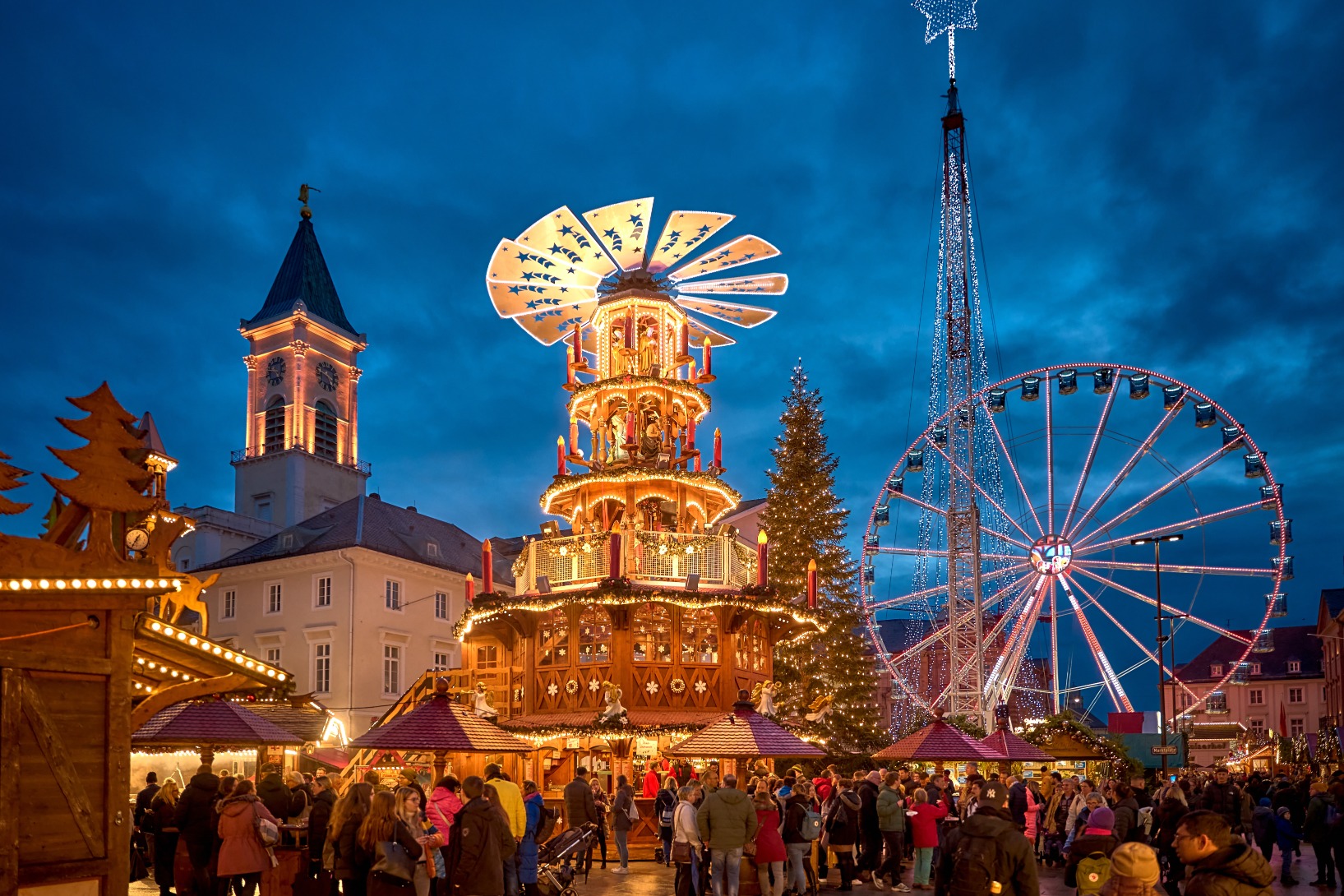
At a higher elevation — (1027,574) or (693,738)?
(1027,574)

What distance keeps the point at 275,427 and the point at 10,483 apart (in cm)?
6225

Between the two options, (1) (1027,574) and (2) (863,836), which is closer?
(2) (863,836)

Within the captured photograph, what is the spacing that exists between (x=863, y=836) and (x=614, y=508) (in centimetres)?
1337

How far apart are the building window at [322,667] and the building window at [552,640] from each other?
763 inches

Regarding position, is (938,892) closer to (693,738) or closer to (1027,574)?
(693,738)

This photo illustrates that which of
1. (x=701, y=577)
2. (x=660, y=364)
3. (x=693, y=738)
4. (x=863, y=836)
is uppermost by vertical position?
(x=660, y=364)

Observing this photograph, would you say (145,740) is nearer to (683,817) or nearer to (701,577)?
(683,817)

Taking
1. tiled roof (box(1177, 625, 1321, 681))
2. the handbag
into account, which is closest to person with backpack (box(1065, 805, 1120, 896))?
the handbag

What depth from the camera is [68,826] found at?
10375 millimetres

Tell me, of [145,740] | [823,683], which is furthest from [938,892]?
[823,683]

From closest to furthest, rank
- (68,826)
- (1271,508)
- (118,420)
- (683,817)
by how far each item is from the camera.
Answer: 1. (68,826)
2. (118,420)
3. (683,817)
4. (1271,508)

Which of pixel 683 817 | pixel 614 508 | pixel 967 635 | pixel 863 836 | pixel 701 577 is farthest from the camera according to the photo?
pixel 967 635

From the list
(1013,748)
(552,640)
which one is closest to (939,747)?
(1013,748)

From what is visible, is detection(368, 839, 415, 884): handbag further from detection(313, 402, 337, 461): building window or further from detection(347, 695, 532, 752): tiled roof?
Result: detection(313, 402, 337, 461): building window
